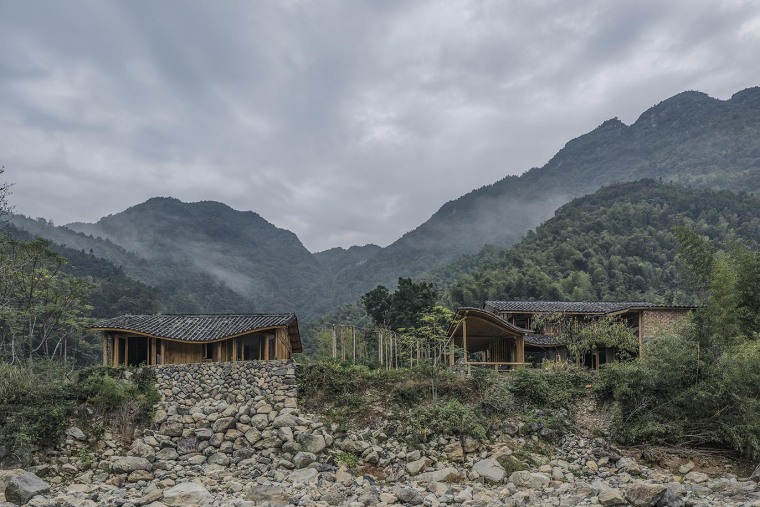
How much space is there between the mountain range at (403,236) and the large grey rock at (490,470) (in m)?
64.6

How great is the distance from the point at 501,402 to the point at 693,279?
32.4ft

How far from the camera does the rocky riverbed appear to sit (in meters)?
13.1

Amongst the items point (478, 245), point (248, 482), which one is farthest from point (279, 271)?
point (248, 482)

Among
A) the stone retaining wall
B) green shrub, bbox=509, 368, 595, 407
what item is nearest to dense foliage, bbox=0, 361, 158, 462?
the stone retaining wall

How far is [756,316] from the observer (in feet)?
56.7

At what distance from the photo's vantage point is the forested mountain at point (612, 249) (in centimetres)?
4519

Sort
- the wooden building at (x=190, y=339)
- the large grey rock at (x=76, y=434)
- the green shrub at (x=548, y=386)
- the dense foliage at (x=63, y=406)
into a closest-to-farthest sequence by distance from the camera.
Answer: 1. the dense foliage at (x=63, y=406)
2. the large grey rock at (x=76, y=434)
3. the green shrub at (x=548, y=386)
4. the wooden building at (x=190, y=339)

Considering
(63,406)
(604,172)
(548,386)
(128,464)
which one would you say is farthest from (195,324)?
(604,172)

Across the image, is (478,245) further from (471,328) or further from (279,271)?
(471,328)

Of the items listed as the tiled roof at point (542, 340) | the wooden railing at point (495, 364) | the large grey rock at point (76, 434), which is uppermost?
the tiled roof at point (542, 340)

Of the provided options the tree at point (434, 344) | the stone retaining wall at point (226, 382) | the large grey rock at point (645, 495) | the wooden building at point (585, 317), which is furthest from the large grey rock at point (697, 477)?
the stone retaining wall at point (226, 382)

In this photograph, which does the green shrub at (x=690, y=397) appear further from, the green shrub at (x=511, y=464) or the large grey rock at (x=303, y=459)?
the large grey rock at (x=303, y=459)

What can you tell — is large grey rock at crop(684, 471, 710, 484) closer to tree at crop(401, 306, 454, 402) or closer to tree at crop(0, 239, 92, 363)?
tree at crop(401, 306, 454, 402)

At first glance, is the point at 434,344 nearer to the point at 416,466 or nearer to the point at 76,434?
the point at 416,466
